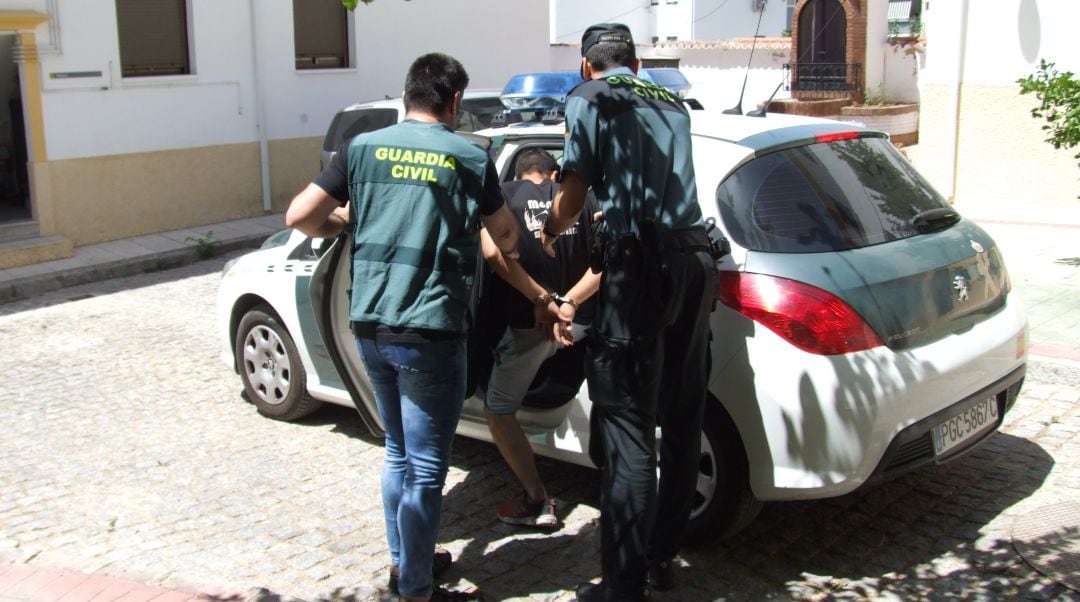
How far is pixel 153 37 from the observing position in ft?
41.4

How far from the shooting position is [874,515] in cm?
475

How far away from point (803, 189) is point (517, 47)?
14.5 meters

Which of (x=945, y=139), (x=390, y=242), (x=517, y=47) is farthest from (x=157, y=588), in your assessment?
(x=517, y=47)

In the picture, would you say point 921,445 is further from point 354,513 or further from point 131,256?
point 131,256

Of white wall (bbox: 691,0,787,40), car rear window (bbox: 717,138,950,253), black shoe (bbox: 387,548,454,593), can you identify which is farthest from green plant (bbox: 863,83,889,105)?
black shoe (bbox: 387,548,454,593)

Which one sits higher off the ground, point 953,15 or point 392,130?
point 953,15

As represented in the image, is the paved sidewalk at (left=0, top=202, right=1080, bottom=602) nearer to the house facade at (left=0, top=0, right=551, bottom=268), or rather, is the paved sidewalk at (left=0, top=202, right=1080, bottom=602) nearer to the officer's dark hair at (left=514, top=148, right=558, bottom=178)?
the house facade at (left=0, top=0, right=551, bottom=268)

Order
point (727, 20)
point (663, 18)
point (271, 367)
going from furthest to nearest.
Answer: point (727, 20)
point (663, 18)
point (271, 367)

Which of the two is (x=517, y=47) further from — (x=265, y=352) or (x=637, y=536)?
(x=637, y=536)

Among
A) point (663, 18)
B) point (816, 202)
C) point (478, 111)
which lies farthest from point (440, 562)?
point (663, 18)

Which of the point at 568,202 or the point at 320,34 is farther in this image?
the point at 320,34

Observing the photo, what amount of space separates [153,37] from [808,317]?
421 inches

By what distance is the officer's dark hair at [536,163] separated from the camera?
461 centimetres

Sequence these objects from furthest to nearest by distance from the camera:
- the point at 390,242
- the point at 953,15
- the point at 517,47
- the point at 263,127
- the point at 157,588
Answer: the point at 517,47 → the point at 263,127 → the point at 953,15 → the point at 157,588 → the point at 390,242
